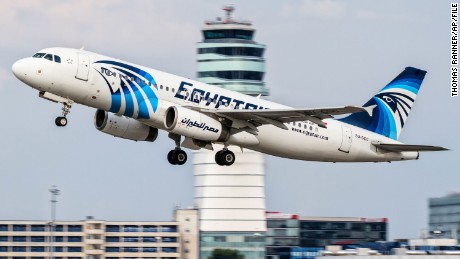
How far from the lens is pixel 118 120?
62094 mm

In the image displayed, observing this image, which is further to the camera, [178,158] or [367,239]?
[367,239]

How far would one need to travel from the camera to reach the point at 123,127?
62.3 metres

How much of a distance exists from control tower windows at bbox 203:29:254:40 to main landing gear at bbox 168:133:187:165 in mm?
124383

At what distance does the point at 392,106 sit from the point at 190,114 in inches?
631

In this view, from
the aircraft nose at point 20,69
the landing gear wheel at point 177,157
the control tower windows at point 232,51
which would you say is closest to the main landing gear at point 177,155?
the landing gear wheel at point 177,157

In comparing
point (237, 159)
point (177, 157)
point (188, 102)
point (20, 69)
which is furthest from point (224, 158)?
point (237, 159)

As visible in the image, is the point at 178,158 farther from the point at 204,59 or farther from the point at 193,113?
the point at 204,59

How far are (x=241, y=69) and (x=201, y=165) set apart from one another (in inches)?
699

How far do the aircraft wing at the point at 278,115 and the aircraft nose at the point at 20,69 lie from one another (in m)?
9.17

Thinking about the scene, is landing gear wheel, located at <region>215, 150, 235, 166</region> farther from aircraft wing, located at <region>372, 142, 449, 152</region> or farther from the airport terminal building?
the airport terminal building

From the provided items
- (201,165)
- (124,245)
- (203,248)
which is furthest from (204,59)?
(124,245)

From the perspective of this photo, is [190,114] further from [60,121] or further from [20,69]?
[20,69]

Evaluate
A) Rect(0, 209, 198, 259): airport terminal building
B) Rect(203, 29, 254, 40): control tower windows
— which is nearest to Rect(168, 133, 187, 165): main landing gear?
Rect(0, 209, 198, 259): airport terminal building

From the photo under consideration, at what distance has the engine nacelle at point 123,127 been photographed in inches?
2436
